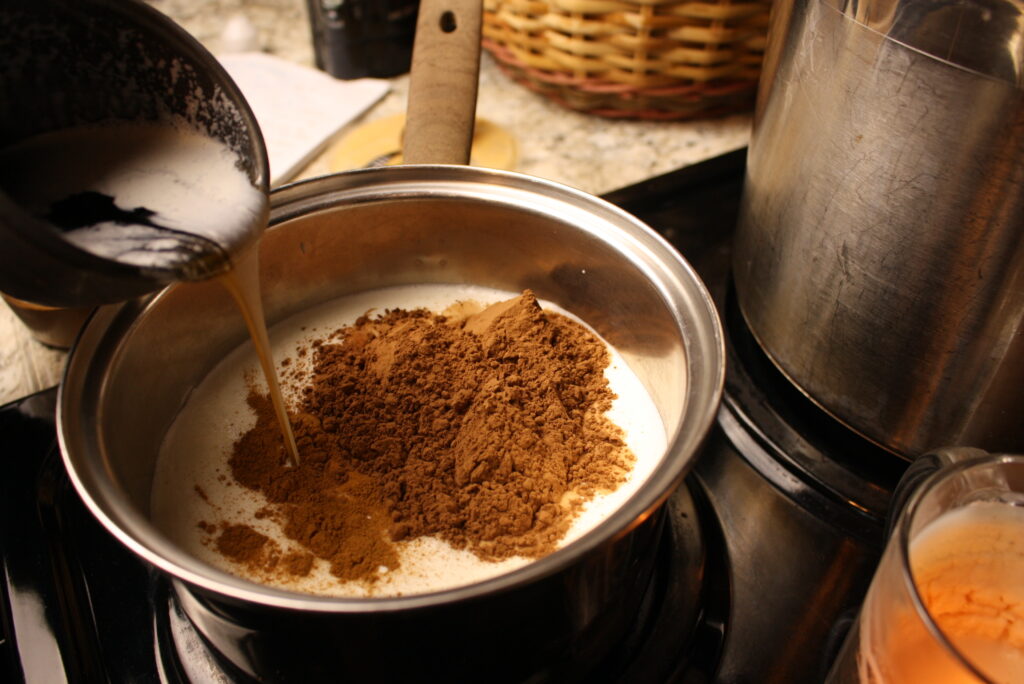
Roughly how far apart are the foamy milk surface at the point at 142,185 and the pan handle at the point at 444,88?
10.0 inches

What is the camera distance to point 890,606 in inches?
17.2

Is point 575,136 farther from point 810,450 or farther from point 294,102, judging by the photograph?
point 810,450

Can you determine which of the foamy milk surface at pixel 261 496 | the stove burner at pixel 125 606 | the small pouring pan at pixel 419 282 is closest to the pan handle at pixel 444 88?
the small pouring pan at pixel 419 282

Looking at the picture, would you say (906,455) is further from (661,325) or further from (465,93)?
(465,93)

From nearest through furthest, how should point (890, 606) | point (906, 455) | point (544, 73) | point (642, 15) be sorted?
1. point (890, 606)
2. point (906, 455)
3. point (642, 15)
4. point (544, 73)

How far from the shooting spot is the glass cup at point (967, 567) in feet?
1.51

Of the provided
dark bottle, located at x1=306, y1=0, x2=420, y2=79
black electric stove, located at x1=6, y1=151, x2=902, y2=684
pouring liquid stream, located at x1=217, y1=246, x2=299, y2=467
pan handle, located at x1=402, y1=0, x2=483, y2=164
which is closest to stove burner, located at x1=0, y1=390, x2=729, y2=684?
black electric stove, located at x1=6, y1=151, x2=902, y2=684

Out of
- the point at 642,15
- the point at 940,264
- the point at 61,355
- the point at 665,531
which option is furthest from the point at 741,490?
the point at 61,355

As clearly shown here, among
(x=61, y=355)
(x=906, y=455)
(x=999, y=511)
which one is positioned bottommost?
(x=61, y=355)

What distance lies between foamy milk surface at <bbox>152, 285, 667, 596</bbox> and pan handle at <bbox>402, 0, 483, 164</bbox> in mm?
157

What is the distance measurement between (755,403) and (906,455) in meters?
0.16

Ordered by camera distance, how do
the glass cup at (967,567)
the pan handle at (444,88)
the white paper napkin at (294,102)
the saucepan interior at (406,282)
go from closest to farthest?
1. the glass cup at (967,567)
2. the saucepan interior at (406,282)
3. the pan handle at (444,88)
4. the white paper napkin at (294,102)

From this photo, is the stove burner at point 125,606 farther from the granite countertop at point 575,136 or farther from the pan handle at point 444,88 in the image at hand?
the granite countertop at point 575,136

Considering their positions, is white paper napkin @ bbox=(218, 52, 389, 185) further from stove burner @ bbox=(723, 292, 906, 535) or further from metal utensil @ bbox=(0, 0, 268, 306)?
stove burner @ bbox=(723, 292, 906, 535)
